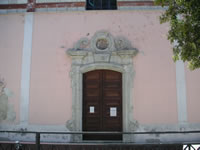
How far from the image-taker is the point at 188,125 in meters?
7.36

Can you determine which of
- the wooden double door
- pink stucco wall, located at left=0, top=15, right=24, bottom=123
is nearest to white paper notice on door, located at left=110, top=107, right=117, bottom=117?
the wooden double door

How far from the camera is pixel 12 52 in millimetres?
7918

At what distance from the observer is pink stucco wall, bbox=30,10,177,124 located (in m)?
7.46

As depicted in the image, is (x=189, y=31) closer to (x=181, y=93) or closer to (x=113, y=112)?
(x=181, y=93)

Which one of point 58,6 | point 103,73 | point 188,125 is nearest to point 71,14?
point 58,6

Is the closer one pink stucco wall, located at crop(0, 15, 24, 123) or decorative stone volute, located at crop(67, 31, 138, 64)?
decorative stone volute, located at crop(67, 31, 138, 64)

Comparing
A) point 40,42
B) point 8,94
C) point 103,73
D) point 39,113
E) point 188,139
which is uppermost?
point 40,42

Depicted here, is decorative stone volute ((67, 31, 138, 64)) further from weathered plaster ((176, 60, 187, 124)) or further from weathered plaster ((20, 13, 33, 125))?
weathered plaster ((176, 60, 187, 124))

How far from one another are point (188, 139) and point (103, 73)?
3.49m

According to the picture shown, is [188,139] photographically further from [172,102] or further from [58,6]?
[58,6]

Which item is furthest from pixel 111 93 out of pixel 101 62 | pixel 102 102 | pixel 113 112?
pixel 101 62

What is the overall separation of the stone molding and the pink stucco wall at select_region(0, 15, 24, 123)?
183cm

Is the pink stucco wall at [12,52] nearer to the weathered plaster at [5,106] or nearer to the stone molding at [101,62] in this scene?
the weathered plaster at [5,106]

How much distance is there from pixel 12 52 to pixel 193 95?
635 cm
